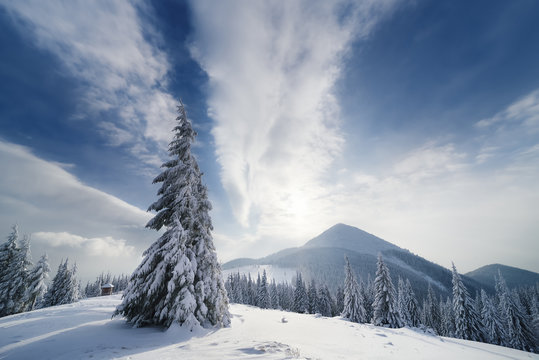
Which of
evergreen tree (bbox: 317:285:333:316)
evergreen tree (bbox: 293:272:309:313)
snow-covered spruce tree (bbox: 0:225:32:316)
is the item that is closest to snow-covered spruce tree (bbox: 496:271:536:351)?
evergreen tree (bbox: 317:285:333:316)

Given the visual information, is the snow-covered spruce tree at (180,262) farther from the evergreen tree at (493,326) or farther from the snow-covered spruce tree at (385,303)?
the evergreen tree at (493,326)

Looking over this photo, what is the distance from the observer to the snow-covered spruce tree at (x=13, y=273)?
2934 cm

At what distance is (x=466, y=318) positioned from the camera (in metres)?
31.7

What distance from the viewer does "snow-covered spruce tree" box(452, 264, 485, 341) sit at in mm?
30828

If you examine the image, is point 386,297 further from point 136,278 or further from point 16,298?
point 16,298

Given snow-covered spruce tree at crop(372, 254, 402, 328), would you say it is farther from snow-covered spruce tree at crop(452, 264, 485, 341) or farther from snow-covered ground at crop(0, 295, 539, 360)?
snow-covered ground at crop(0, 295, 539, 360)

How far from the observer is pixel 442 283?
194m

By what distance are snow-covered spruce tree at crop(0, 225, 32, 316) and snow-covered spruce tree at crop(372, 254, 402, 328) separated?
5407 centimetres

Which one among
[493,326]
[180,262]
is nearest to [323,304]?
[493,326]

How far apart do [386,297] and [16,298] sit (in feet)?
184

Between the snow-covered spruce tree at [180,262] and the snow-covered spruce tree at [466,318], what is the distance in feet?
129

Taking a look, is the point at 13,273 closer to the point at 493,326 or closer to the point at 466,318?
the point at 466,318

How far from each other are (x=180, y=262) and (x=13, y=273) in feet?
131

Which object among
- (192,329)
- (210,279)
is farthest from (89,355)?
(210,279)
